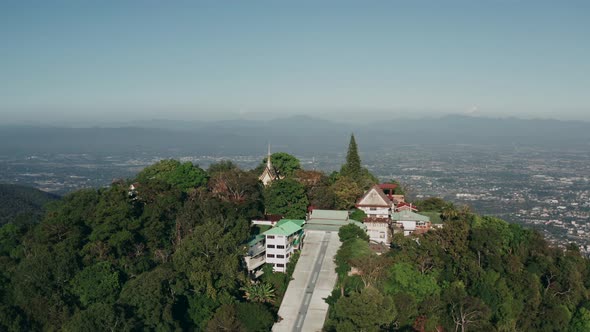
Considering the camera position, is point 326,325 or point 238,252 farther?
point 238,252

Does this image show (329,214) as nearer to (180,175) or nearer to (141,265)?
(180,175)

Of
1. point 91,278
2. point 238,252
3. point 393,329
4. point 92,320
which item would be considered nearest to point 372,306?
point 393,329

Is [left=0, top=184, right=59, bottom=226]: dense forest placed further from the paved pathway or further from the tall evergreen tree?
the paved pathway

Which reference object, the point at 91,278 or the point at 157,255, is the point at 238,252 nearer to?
the point at 157,255

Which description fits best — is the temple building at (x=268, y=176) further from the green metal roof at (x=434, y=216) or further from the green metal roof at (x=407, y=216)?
the green metal roof at (x=434, y=216)

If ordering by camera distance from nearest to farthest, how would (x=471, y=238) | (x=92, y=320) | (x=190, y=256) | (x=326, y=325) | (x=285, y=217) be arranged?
(x=92, y=320) → (x=326, y=325) → (x=190, y=256) → (x=471, y=238) → (x=285, y=217)

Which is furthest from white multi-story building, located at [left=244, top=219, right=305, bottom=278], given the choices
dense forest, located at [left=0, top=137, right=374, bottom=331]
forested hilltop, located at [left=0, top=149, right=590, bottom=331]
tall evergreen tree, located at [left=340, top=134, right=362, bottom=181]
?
tall evergreen tree, located at [left=340, top=134, right=362, bottom=181]

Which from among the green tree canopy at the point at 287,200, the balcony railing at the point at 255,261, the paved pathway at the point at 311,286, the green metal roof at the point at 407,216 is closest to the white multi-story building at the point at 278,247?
the balcony railing at the point at 255,261
